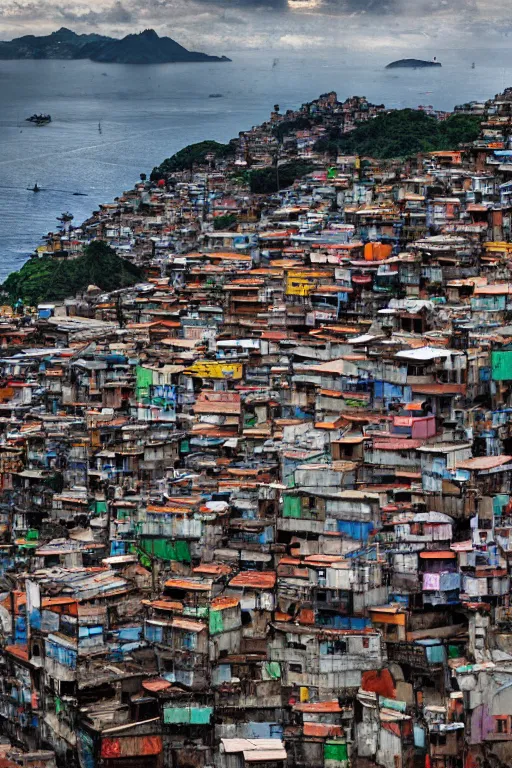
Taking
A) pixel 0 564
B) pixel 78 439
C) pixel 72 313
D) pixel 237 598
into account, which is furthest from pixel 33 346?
pixel 237 598

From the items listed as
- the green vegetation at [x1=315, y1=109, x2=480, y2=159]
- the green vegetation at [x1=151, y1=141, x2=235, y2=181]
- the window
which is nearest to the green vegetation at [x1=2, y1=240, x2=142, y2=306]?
the green vegetation at [x1=315, y1=109, x2=480, y2=159]

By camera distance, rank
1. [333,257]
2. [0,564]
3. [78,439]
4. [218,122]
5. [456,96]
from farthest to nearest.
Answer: [218,122] → [456,96] → [333,257] → [78,439] → [0,564]

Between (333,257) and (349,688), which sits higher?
(333,257)

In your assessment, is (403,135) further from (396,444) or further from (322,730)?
(322,730)

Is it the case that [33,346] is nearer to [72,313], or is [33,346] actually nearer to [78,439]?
[72,313]

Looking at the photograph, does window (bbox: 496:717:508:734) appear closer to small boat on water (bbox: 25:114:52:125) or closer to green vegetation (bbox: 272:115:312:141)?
green vegetation (bbox: 272:115:312:141)

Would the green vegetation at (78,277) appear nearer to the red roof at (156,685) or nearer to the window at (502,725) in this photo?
the red roof at (156,685)

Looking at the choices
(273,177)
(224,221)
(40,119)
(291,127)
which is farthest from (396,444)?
(40,119)

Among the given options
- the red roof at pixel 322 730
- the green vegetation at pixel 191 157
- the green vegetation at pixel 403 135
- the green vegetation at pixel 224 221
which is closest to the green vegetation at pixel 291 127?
the green vegetation at pixel 191 157
